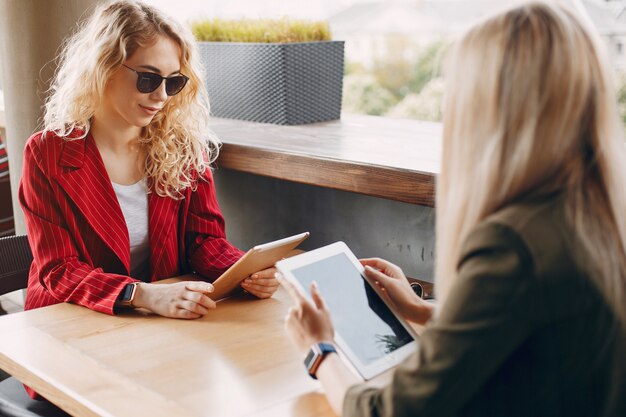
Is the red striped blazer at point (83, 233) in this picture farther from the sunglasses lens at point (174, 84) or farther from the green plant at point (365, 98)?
the green plant at point (365, 98)

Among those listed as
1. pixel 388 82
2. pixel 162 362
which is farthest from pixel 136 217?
pixel 388 82

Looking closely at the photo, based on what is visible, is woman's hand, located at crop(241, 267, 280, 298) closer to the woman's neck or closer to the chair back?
the woman's neck

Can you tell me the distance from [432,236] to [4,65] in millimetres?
1634

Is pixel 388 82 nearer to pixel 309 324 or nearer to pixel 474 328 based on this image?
pixel 309 324

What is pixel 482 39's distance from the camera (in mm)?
1130

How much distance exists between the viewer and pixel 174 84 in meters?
2.17

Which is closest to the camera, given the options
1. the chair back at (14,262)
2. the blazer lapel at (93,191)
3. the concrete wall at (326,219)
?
the blazer lapel at (93,191)

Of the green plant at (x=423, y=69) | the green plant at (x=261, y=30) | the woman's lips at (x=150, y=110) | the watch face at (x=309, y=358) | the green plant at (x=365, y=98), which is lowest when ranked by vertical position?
the green plant at (x=365, y=98)

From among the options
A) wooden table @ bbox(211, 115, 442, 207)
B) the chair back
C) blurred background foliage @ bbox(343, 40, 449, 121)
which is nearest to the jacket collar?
the chair back

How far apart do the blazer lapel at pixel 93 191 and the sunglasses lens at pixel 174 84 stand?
0.26 metres

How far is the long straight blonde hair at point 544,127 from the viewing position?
1089 mm

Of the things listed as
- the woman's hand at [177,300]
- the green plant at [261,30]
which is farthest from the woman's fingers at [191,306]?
the green plant at [261,30]

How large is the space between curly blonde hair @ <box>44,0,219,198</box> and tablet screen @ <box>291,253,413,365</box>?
800mm

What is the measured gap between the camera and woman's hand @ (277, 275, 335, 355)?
4.59 feet
